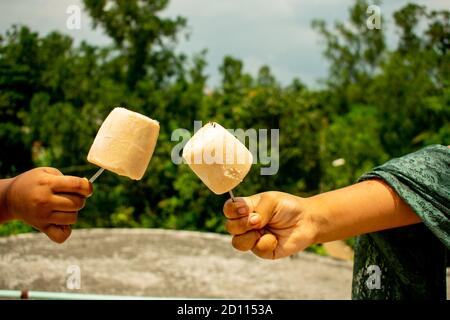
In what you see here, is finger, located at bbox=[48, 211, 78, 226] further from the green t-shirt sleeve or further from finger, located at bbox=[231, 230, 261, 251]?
the green t-shirt sleeve

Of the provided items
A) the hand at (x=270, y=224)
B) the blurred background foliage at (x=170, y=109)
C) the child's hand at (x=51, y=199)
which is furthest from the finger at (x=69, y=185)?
the blurred background foliage at (x=170, y=109)

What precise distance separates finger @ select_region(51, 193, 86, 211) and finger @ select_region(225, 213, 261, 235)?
46cm

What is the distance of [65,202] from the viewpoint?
1.57 m

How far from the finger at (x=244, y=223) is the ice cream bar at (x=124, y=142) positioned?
0.33m

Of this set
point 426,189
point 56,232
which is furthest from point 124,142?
point 426,189

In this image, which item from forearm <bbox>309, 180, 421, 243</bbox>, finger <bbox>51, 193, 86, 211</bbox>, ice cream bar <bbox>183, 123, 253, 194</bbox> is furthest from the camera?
forearm <bbox>309, 180, 421, 243</bbox>

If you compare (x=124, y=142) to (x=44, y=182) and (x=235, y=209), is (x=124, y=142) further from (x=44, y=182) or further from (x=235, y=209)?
(x=235, y=209)

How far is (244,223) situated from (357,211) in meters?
0.40

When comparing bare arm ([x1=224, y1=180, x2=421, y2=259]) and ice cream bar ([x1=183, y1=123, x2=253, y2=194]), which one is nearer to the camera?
ice cream bar ([x1=183, y1=123, x2=253, y2=194])

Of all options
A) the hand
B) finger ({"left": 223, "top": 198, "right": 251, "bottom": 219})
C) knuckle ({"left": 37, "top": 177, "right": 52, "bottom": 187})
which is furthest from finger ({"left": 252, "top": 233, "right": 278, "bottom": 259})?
knuckle ({"left": 37, "top": 177, "right": 52, "bottom": 187})

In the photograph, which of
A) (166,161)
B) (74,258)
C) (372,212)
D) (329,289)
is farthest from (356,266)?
(166,161)

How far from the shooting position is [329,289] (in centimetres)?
438

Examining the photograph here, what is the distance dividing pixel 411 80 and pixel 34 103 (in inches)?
178

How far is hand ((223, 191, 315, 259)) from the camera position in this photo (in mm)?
1542
